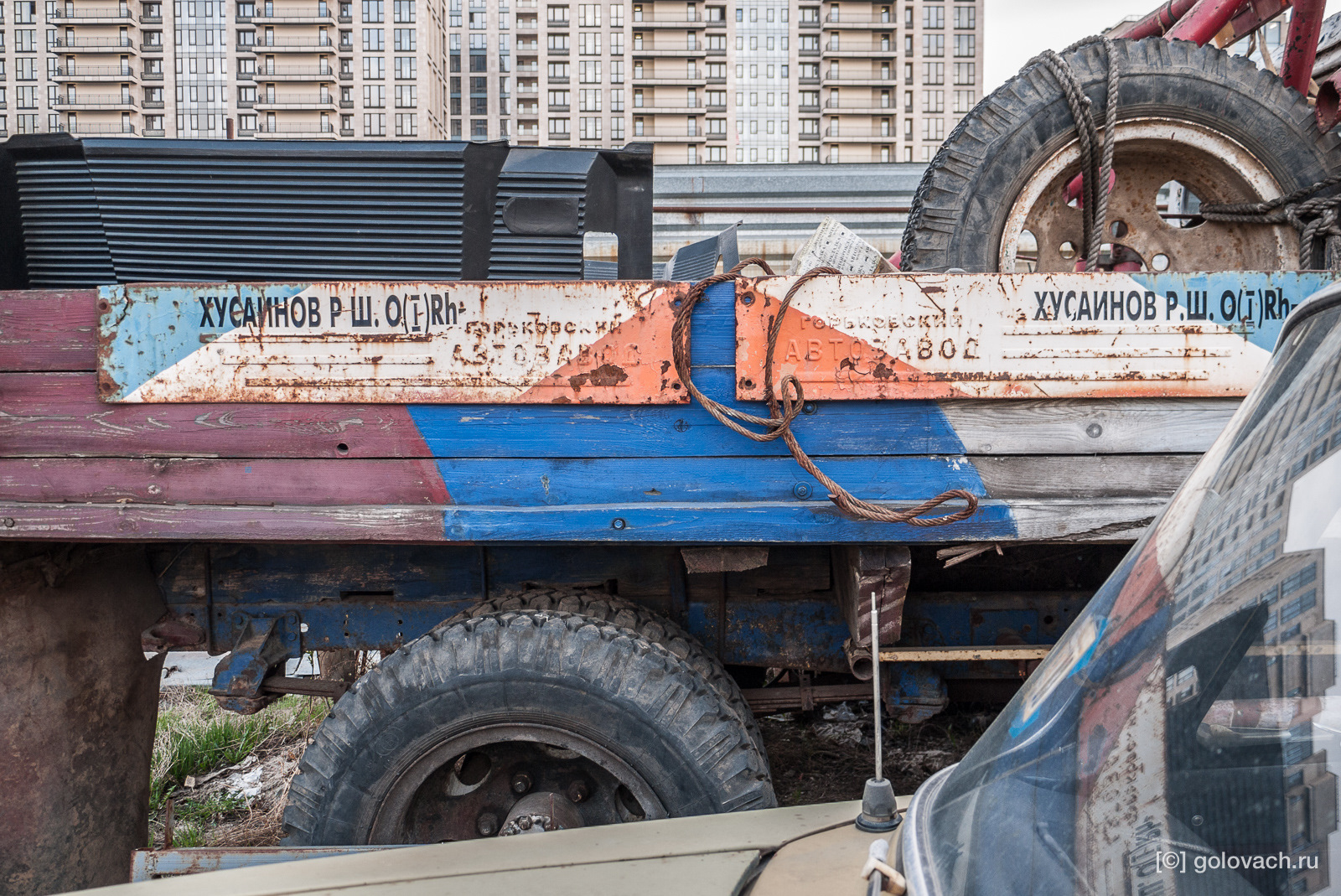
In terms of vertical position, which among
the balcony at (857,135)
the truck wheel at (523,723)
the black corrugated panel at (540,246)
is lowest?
the truck wheel at (523,723)

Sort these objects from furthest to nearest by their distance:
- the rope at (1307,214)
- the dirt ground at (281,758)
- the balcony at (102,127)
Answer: the balcony at (102,127), the dirt ground at (281,758), the rope at (1307,214)

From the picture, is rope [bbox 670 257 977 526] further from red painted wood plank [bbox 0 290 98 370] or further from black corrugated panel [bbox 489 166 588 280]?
red painted wood plank [bbox 0 290 98 370]

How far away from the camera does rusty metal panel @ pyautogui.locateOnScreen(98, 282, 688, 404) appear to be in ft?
6.67

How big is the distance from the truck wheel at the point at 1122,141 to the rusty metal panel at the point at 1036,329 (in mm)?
659

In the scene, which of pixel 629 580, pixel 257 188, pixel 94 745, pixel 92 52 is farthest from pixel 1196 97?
pixel 92 52

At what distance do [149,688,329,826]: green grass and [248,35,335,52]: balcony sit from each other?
54.6 m

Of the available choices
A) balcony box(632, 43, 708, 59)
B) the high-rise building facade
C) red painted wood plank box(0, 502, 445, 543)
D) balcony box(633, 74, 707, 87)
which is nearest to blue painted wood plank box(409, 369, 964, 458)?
red painted wood plank box(0, 502, 445, 543)

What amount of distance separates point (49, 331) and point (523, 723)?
4.96 feet

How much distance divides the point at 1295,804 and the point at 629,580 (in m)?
1.95

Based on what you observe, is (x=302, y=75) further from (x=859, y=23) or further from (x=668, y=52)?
(x=859, y=23)

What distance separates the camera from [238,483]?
2102 millimetres

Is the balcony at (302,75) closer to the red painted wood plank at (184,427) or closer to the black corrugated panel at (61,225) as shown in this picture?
the black corrugated panel at (61,225)

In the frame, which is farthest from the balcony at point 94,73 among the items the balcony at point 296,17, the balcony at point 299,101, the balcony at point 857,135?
the balcony at point 857,135

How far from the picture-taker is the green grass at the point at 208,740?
143 inches
